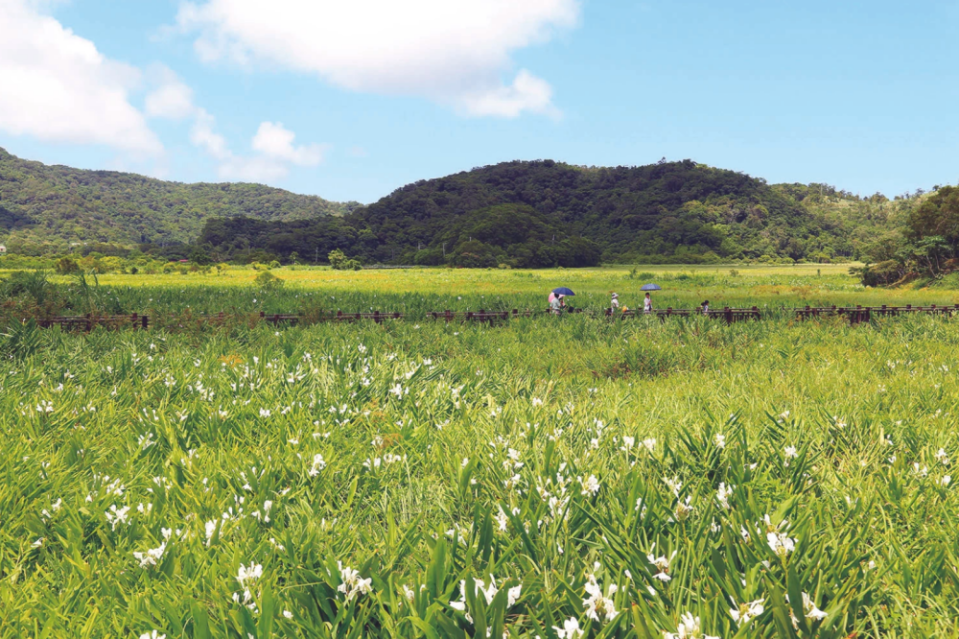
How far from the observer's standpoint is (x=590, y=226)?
159m

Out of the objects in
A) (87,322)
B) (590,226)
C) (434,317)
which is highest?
(590,226)

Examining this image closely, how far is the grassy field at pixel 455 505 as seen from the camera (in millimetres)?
2025

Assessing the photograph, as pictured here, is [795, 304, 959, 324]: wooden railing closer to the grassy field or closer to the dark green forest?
the grassy field

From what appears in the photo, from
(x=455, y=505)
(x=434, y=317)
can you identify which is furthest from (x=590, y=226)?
(x=455, y=505)

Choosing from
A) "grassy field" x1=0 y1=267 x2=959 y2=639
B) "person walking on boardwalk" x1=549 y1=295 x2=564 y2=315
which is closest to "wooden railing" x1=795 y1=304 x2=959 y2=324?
"person walking on boardwalk" x1=549 y1=295 x2=564 y2=315

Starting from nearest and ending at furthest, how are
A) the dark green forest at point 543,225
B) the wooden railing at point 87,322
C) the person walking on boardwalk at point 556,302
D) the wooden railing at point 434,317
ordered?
1. the wooden railing at point 87,322
2. the wooden railing at point 434,317
3. the person walking on boardwalk at point 556,302
4. the dark green forest at point 543,225

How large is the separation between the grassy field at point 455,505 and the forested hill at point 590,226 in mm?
98664

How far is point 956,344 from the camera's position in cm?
1034

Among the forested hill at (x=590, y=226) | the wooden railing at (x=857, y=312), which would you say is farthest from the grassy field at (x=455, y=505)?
the forested hill at (x=590, y=226)

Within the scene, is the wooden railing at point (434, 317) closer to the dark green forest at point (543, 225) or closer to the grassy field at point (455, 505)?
the grassy field at point (455, 505)

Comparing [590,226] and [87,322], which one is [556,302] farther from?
[590,226]

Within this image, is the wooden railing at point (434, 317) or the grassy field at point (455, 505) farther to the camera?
the wooden railing at point (434, 317)

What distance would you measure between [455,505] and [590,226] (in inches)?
6363

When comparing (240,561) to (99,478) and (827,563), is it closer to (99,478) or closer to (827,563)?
(99,478)
